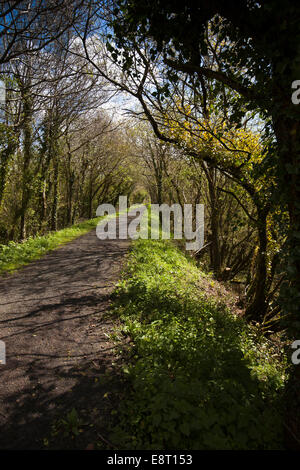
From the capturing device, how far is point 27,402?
2957 millimetres

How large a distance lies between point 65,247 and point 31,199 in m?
4.96

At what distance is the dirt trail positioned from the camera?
9.05 ft

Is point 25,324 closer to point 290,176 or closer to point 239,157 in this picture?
point 290,176

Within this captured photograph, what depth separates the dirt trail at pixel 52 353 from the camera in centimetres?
276

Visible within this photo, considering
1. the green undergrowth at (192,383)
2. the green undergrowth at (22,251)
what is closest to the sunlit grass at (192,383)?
the green undergrowth at (192,383)

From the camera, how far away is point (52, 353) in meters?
3.83

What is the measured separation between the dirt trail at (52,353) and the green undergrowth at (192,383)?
0.41m

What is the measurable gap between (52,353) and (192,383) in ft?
7.12

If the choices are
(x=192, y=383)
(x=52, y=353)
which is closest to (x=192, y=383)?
(x=192, y=383)

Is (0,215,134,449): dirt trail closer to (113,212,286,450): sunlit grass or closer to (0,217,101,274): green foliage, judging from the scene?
(113,212,286,450): sunlit grass

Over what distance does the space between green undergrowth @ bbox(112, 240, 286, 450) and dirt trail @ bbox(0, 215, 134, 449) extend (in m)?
0.41

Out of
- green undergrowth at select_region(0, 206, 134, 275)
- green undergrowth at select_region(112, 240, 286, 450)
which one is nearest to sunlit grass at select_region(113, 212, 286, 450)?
green undergrowth at select_region(112, 240, 286, 450)

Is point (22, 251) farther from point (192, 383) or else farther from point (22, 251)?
point (192, 383)
